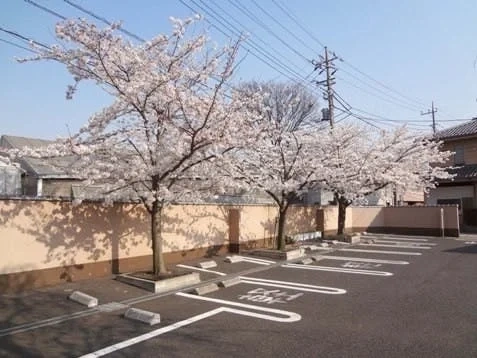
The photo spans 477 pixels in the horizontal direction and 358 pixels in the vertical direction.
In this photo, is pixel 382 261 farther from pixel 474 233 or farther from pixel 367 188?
pixel 474 233

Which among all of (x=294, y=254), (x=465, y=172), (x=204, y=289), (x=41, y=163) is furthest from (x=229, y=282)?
(x=465, y=172)

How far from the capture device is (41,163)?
46.8 feet

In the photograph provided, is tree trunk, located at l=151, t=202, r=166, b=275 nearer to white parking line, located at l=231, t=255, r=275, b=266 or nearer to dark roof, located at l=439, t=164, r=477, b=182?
white parking line, located at l=231, t=255, r=275, b=266

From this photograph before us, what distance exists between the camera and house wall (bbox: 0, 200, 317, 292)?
27.2ft

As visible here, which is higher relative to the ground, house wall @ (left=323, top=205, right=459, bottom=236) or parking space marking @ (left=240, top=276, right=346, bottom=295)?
house wall @ (left=323, top=205, right=459, bottom=236)

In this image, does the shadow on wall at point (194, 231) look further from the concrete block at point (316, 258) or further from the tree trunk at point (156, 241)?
the concrete block at point (316, 258)

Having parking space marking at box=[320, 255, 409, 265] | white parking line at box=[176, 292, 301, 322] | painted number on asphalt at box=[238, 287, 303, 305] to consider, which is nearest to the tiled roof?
parking space marking at box=[320, 255, 409, 265]

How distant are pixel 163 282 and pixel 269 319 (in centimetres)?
294

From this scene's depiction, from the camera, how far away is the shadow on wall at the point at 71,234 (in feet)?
27.6

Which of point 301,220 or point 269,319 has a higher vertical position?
point 301,220

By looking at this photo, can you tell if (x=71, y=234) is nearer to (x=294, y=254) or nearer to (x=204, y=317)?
(x=204, y=317)

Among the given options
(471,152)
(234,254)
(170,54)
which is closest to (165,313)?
(170,54)

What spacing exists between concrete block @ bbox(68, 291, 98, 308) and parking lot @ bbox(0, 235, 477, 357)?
0.57 feet

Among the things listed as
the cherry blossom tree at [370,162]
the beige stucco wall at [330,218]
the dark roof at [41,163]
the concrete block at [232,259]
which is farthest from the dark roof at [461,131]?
the dark roof at [41,163]
